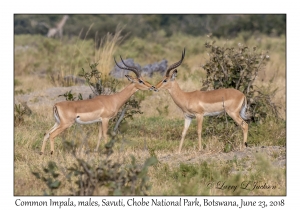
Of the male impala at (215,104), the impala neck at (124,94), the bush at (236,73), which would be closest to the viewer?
the male impala at (215,104)

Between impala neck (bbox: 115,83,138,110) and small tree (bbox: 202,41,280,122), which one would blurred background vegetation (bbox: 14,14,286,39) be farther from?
impala neck (bbox: 115,83,138,110)

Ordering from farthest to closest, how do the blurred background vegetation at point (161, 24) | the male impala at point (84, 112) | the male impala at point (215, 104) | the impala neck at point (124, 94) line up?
the blurred background vegetation at point (161, 24) → the impala neck at point (124, 94) → the male impala at point (215, 104) → the male impala at point (84, 112)

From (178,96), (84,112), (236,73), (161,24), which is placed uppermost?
(161,24)

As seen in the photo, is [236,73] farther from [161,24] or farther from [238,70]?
[161,24]

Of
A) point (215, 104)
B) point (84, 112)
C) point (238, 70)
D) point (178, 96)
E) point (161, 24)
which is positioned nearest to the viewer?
point (84, 112)

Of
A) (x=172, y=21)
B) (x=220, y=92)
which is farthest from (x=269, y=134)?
(x=172, y=21)

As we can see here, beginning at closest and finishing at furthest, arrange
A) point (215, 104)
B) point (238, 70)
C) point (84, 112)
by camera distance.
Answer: point (84, 112), point (215, 104), point (238, 70)

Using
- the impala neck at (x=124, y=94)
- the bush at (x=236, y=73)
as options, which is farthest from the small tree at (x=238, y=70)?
the impala neck at (x=124, y=94)

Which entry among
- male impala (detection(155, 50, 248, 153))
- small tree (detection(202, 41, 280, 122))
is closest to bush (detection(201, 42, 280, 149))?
small tree (detection(202, 41, 280, 122))

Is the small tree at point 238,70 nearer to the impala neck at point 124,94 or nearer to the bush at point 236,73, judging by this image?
the bush at point 236,73

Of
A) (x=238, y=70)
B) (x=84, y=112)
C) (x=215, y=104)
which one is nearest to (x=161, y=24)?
(x=238, y=70)

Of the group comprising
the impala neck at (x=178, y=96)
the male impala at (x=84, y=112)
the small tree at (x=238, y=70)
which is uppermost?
the small tree at (x=238, y=70)
